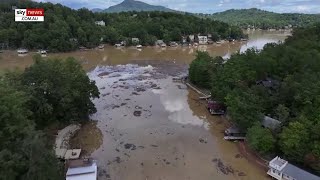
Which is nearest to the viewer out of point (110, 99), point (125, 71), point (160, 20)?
point (110, 99)

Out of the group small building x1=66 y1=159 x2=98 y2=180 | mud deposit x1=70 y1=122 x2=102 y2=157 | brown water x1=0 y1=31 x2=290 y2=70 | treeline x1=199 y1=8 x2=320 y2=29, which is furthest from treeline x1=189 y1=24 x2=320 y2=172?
treeline x1=199 y1=8 x2=320 y2=29

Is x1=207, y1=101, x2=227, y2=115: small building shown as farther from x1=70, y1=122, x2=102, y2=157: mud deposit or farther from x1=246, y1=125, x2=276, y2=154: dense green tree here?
x1=70, y1=122, x2=102, y2=157: mud deposit

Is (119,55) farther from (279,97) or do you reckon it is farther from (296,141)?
(296,141)

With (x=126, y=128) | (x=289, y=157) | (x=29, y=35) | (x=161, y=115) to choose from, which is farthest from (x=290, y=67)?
(x=29, y=35)

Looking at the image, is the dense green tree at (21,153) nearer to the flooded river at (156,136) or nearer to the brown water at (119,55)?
the flooded river at (156,136)

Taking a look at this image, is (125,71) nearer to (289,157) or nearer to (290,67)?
(290,67)

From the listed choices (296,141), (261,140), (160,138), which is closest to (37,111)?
(160,138)

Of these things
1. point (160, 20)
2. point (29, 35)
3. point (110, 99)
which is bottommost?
point (110, 99)
